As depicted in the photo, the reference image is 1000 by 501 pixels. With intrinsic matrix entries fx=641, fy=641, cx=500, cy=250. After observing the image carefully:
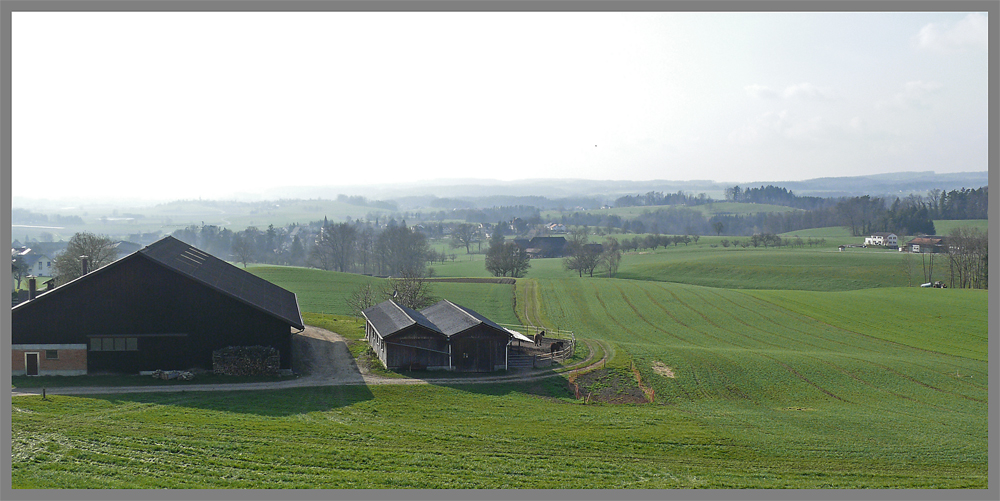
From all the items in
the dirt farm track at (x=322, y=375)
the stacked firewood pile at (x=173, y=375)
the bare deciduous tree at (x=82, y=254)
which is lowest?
the dirt farm track at (x=322, y=375)

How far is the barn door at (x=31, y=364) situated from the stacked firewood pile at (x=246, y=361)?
8.20m

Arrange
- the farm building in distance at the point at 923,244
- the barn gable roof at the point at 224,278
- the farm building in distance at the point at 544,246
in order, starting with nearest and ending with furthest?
the barn gable roof at the point at 224,278 < the farm building in distance at the point at 923,244 < the farm building in distance at the point at 544,246

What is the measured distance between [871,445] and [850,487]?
621 cm

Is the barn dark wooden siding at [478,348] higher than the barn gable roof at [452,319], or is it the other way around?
the barn gable roof at [452,319]

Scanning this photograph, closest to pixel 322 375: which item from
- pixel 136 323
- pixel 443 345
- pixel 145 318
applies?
pixel 443 345

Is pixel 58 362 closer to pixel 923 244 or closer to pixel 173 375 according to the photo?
pixel 173 375

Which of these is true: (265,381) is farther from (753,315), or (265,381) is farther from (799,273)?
(799,273)

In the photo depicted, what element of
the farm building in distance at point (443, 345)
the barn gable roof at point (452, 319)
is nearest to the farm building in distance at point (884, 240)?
the barn gable roof at point (452, 319)

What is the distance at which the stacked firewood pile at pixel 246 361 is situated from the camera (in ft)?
110

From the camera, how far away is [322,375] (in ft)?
113

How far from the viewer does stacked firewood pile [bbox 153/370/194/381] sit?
31875mm

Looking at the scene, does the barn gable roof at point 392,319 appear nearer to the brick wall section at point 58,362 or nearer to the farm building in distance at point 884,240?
the brick wall section at point 58,362

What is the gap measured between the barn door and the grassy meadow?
280 inches

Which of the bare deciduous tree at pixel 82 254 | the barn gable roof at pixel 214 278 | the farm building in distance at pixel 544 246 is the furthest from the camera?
the farm building in distance at pixel 544 246
